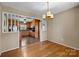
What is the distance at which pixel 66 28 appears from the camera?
146 inches

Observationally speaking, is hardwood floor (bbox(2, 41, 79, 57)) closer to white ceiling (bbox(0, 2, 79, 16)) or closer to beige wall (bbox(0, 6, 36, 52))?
beige wall (bbox(0, 6, 36, 52))

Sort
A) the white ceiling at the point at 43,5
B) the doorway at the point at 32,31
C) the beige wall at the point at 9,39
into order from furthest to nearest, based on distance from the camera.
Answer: the doorway at the point at 32,31 < the beige wall at the point at 9,39 < the white ceiling at the point at 43,5

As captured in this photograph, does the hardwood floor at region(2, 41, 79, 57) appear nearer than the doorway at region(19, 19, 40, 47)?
Yes

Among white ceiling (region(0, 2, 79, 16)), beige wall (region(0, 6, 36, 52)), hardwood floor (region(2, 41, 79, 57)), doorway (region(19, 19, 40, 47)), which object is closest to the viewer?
white ceiling (region(0, 2, 79, 16))

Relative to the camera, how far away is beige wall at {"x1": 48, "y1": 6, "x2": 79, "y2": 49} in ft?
11.2

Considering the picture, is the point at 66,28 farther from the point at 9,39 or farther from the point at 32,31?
the point at 32,31

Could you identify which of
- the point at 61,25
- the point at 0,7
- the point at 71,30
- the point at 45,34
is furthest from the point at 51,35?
the point at 0,7

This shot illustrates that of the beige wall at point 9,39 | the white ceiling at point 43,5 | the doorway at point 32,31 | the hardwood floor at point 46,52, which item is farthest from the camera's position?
the doorway at point 32,31

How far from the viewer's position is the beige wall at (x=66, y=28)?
135 inches

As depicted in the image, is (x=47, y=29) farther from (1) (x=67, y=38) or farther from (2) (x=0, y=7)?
(2) (x=0, y=7)

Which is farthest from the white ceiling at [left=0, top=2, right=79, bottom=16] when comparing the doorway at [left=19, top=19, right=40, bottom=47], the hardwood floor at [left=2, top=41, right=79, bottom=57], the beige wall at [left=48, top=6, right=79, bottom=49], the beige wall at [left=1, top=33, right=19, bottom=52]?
the doorway at [left=19, top=19, right=40, bottom=47]

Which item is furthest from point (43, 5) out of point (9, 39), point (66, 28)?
point (9, 39)

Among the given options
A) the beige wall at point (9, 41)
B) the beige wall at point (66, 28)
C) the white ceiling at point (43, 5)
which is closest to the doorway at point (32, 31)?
the beige wall at point (9, 41)

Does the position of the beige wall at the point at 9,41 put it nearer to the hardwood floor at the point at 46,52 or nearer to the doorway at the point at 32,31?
the hardwood floor at the point at 46,52
